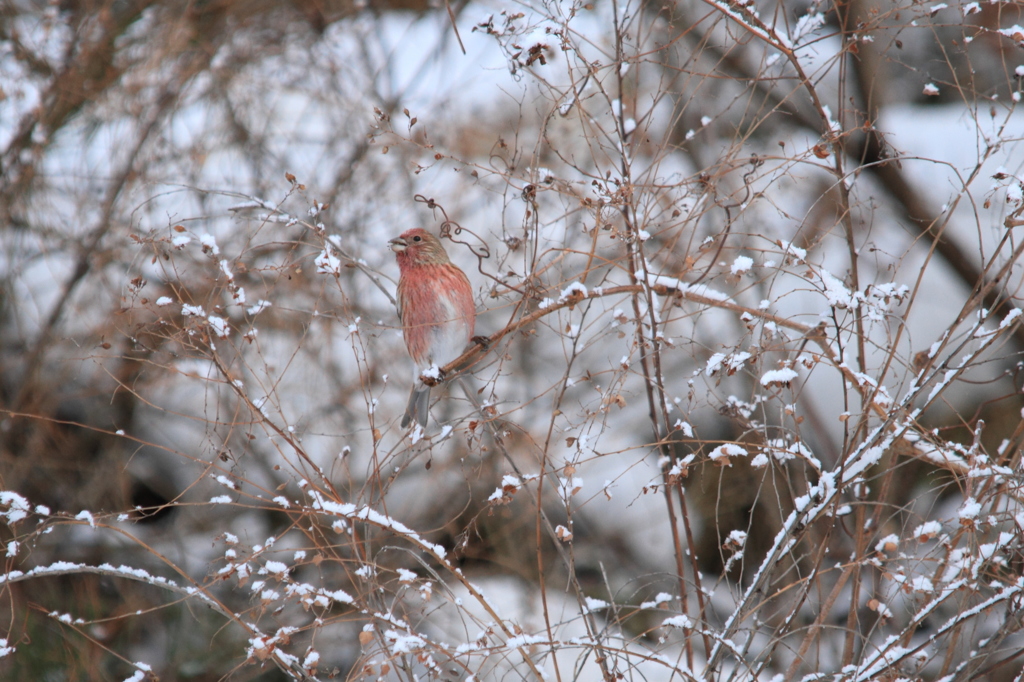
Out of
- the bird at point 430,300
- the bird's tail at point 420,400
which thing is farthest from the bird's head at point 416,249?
the bird's tail at point 420,400

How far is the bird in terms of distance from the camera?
376cm

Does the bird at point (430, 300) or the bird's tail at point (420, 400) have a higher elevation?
the bird at point (430, 300)

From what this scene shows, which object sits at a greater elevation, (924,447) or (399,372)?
(399,372)

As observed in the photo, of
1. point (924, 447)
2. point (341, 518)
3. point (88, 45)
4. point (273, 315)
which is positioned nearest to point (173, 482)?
point (273, 315)

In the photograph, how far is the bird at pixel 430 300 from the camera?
3.76 meters

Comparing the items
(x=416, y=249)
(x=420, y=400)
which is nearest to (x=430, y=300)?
(x=416, y=249)

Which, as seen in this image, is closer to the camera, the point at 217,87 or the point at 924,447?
the point at 924,447

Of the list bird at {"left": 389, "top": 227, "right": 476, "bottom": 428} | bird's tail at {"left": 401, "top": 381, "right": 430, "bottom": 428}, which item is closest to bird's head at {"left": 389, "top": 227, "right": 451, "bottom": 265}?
bird at {"left": 389, "top": 227, "right": 476, "bottom": 428}

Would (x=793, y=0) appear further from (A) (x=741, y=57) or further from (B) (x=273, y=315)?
(B) (x=273, y=315)

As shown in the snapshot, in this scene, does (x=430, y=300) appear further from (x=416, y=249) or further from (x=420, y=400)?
(x=420, y=400)

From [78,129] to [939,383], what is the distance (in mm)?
5784

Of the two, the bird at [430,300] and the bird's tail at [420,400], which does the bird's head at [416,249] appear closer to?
the bird at [430,300]

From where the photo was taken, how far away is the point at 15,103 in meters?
5.22

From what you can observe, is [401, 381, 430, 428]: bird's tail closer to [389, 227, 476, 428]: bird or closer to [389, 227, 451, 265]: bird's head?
[389, 227, 476, 428]: bird
